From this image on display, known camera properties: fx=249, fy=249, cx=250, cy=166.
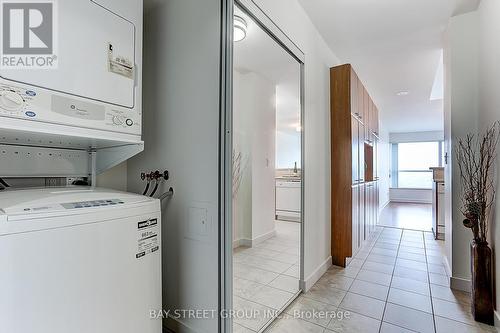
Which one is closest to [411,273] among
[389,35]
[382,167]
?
[389,35]

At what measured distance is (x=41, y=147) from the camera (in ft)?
4.12

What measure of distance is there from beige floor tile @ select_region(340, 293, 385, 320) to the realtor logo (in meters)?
2.26

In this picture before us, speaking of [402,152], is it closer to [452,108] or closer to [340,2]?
[452,108]

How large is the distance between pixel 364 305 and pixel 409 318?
285mm

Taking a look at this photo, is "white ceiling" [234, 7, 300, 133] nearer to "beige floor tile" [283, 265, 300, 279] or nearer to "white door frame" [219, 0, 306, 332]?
"white door frame" [219, 0, 306, 332]

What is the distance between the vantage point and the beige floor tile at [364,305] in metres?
1.77

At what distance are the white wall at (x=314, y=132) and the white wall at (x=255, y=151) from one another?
1.20 ft

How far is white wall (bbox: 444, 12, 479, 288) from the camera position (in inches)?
82.9

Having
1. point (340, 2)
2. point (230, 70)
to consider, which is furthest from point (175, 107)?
point (340, 2)

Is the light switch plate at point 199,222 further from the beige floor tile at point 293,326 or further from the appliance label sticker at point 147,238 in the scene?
the beige floor tile at point 293,326

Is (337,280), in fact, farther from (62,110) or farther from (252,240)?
(62,110)

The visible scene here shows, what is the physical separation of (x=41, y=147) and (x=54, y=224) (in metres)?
0.66

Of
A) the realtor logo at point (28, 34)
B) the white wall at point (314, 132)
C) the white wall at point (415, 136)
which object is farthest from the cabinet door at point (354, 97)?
the white wall at point (415, 136)

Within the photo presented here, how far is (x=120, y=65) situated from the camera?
1.17m
